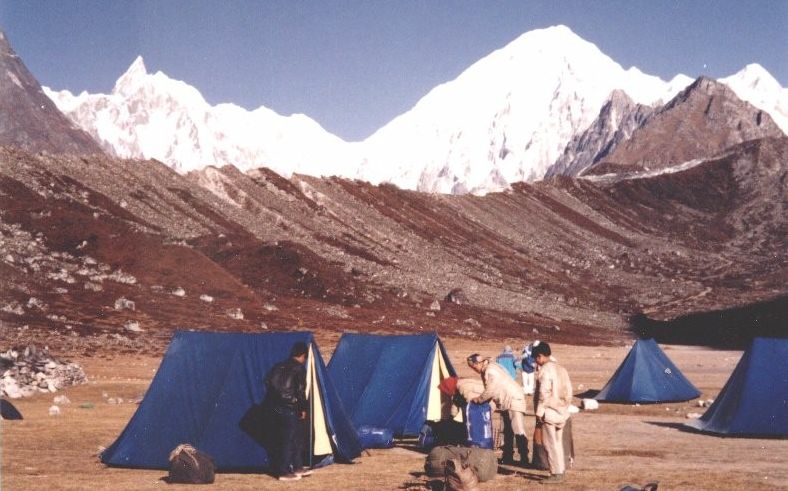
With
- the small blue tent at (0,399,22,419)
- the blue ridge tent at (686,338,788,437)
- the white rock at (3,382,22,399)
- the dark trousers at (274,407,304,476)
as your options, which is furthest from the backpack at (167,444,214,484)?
the white rock at (3,382,22,399)

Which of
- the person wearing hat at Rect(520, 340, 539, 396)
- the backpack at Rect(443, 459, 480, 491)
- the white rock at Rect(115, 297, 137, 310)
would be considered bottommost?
the backpack at Rect(443, 459, 480, 491)

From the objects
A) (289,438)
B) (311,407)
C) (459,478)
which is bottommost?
(459,478)

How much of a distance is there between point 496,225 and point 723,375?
7971cm

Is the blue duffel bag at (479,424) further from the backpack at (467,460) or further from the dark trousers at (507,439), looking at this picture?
the backpack at (467,460)

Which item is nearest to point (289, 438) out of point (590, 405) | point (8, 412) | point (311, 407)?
point (311, 407)

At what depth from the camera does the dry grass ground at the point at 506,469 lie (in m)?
12.6

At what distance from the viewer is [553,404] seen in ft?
41.3

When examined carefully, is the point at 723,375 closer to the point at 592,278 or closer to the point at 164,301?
the point at 164,301

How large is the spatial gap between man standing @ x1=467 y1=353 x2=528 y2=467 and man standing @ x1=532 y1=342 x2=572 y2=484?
1.21 meters

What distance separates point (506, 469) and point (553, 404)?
1.94m

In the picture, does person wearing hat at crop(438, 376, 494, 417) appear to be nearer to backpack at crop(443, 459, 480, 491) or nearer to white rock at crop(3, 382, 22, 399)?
backpack at crop(443, 459, 480, 491)

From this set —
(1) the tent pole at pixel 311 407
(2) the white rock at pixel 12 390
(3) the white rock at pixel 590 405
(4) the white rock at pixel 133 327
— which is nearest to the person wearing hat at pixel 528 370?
(3) the white rock at pixel 590 405

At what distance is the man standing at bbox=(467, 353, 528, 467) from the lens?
1391 centimetres

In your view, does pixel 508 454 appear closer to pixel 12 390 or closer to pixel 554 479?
pixel 554 479
